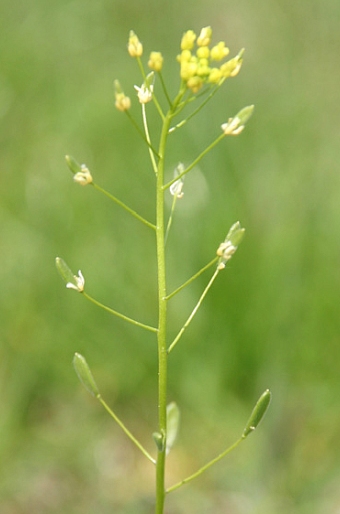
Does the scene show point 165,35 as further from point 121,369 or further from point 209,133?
point 121,369

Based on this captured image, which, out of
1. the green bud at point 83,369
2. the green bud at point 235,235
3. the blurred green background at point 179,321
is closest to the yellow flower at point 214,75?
the green bud at point 235,235

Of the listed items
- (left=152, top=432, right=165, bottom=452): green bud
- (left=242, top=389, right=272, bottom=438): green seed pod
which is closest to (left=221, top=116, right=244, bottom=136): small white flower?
(left=242, top=389, right=272, bottom=438): green seed pod

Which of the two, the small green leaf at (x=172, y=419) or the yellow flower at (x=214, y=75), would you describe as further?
the small green leaf at (x=172, y=419)

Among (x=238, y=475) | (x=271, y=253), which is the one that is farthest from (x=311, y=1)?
(x=238, y=475)

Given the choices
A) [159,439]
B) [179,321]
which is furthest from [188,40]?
[179,321]

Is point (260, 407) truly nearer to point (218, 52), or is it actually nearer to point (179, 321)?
point (218, 52)

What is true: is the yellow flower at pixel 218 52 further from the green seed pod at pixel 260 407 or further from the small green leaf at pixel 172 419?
the small green leaf at pixel 172 419

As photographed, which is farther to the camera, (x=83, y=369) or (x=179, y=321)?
(x=179, y=321)
